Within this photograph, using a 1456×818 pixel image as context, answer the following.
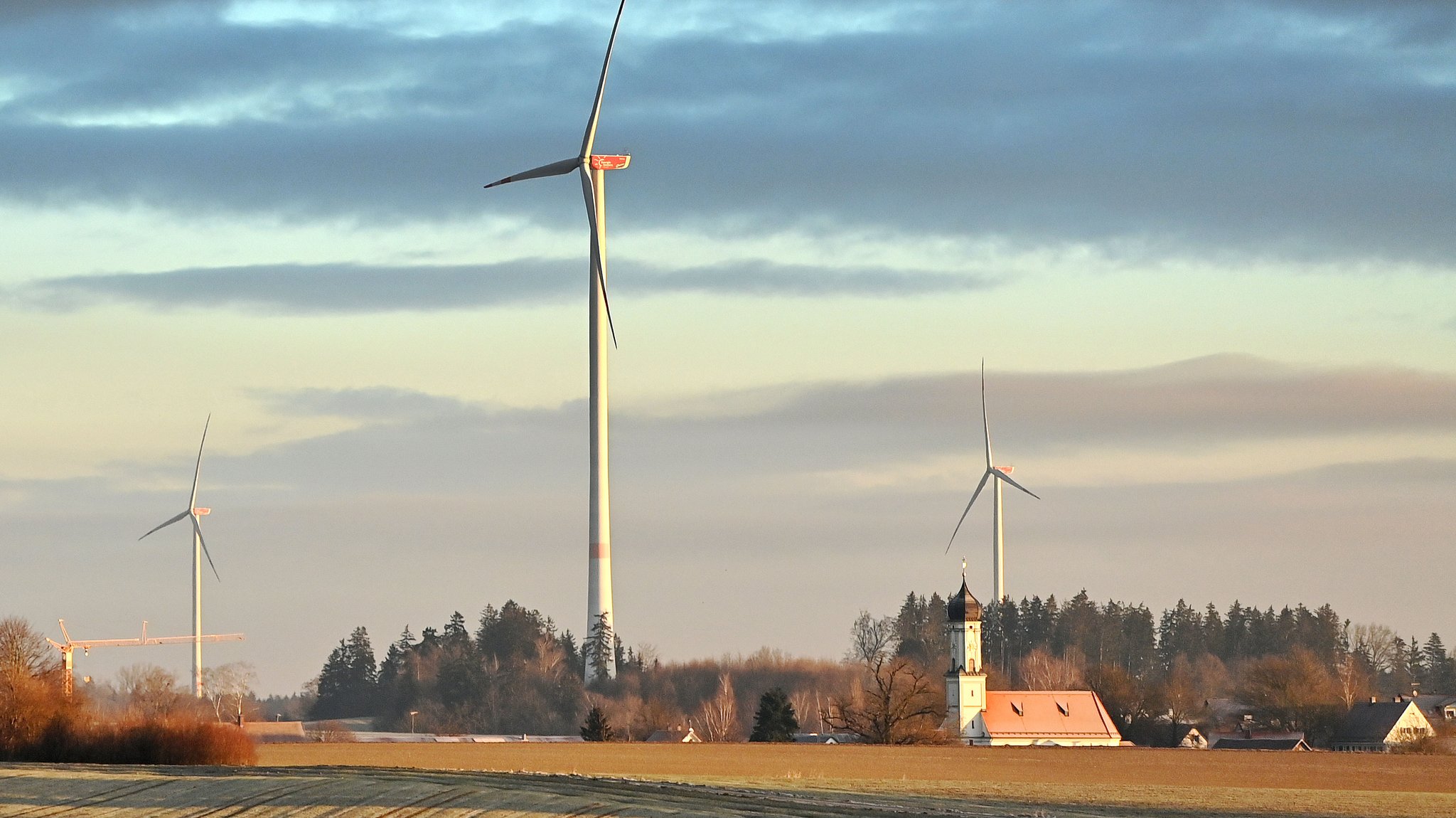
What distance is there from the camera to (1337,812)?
191 ft

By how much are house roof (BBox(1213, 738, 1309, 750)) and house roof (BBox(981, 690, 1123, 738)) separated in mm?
9636

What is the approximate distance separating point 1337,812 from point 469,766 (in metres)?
36.8

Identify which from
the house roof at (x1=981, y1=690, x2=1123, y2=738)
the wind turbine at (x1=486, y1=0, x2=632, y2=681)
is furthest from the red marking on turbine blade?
the house roof at (x1=981, y1=690, x2=1123, y2=738)

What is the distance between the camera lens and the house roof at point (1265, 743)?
511 ft

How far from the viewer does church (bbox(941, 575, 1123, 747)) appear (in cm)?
16350

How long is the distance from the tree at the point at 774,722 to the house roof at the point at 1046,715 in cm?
3485

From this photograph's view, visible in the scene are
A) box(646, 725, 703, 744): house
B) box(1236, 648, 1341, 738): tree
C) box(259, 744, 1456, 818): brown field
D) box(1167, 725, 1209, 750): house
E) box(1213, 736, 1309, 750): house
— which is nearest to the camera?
box(259, 744, 1456, 818): brown field

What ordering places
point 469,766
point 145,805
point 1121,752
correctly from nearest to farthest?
point 145,805
point 469,766
point 1121,752

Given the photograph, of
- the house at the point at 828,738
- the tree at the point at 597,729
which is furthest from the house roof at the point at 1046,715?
the tree at the point at 597,729

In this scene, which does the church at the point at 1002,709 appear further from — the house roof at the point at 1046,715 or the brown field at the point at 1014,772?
the brown field at the point at 1014,772

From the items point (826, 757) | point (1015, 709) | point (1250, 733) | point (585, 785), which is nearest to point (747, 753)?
point (826, 757)

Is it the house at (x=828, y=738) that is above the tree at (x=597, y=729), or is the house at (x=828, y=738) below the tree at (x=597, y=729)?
below

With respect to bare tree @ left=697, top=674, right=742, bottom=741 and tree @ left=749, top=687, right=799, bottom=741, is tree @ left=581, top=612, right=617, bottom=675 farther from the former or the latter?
tree @ left=749, top=687, right=799, bottom=741

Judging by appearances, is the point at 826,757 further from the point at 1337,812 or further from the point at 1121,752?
the point at 1337,812
